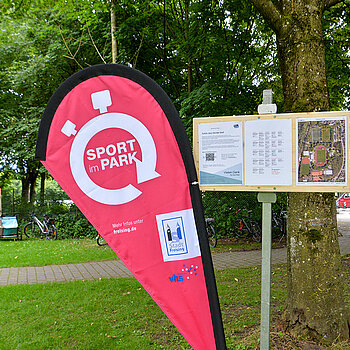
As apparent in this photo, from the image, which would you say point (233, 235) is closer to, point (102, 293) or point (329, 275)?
point (102, 293)

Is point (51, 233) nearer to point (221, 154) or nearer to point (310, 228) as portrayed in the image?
point (310, 228)

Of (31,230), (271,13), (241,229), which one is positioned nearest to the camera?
(271,13)

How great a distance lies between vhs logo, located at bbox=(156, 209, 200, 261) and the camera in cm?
240

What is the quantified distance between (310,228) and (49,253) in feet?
26.3


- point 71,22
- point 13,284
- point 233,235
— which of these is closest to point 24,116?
point 71,22

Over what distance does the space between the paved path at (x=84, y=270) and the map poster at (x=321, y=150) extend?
5052 mm

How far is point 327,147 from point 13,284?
18.9 ft

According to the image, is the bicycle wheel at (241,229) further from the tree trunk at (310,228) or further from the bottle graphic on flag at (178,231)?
the bottle graphic on flag at (178,231)

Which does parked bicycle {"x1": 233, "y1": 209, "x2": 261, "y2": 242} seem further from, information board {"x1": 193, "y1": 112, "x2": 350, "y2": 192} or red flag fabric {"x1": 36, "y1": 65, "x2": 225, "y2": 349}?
red flag fabric {"x1": 36, "y1": 65, "x2": 225, "y2": 349}

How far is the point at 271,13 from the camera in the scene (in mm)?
4148

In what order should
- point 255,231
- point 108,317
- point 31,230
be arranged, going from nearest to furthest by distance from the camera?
1. point 108,317
2. point 255,231
3. point 31,230

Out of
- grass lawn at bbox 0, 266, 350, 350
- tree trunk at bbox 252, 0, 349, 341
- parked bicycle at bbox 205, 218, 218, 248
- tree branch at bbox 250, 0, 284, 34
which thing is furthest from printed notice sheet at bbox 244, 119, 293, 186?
parked bicycle at bbox 205, 218, 218, 248

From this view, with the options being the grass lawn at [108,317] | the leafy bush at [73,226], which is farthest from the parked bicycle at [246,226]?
the leafy bush at [73,226]

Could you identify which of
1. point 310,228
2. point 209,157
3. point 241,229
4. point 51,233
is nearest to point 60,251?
point 51,233
